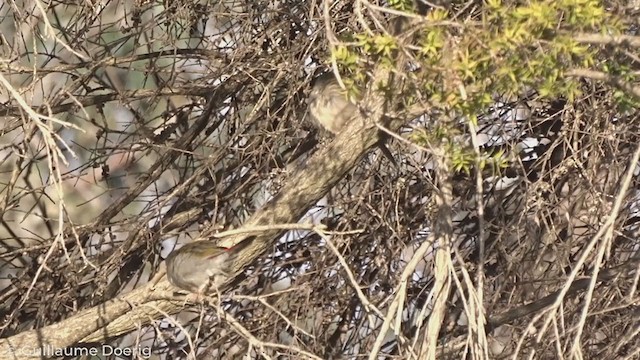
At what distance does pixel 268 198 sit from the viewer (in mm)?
4266

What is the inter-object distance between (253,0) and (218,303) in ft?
5.34

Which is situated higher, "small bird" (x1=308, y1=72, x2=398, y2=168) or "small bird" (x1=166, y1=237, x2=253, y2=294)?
"small bird" (x1=308, y1=72, x2=398, y2=168)

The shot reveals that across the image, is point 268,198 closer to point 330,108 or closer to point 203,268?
point 330,108

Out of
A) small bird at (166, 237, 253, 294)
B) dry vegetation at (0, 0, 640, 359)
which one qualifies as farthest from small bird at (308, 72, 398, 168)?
small bird at (166, 237, 253, 294)

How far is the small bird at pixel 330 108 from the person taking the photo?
12.4ft

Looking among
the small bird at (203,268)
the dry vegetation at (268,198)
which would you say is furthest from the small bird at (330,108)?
the small bird at (203,268)

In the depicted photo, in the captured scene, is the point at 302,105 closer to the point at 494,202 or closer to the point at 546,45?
the point at 494,202

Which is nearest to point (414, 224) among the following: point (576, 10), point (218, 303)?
point (218, 303)

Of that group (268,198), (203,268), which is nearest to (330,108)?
(268,198)

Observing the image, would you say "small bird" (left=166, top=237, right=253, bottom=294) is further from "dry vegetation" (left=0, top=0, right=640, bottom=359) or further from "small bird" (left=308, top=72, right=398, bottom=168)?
"small bird" (left=308, top=72, right=398, bottom=168)

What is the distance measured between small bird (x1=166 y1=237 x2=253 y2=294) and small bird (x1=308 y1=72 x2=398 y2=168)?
657 millimetres

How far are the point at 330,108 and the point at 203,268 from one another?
0.89 meters

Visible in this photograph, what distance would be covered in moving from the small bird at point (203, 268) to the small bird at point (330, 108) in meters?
0.66

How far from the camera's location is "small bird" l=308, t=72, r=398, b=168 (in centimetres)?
378
